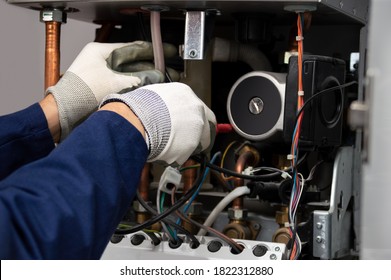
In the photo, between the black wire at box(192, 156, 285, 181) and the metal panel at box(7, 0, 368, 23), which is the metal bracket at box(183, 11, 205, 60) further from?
the black wire at box(192, 156, 285, 181)

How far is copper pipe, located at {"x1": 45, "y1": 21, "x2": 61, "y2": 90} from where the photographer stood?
57.3 inches

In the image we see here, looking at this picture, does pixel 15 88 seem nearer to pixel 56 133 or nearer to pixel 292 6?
pixel 56 133

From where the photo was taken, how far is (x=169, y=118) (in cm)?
114

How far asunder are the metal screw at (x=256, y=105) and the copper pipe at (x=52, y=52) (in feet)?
1.38

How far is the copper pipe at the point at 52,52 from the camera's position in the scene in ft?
4.78

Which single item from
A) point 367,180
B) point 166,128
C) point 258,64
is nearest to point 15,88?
point 258,64

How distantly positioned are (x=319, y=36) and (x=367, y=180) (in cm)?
96

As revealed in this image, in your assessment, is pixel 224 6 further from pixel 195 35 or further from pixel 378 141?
pixel 378 141

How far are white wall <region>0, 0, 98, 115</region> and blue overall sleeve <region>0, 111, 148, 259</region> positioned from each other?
0.99m

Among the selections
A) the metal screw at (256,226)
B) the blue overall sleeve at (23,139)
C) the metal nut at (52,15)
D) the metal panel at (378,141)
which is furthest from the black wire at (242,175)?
the metal panel at (378,141)

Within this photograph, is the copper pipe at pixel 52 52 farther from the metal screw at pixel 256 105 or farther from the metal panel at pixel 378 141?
the metal panel at pixel 378 141

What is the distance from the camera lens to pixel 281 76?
4.57 ft

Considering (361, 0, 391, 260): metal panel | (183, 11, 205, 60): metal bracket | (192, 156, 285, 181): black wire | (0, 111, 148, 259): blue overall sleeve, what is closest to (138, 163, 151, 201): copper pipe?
(192, 156, 285, 181): black wire

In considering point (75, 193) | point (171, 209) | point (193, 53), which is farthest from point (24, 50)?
point (75, 193)
